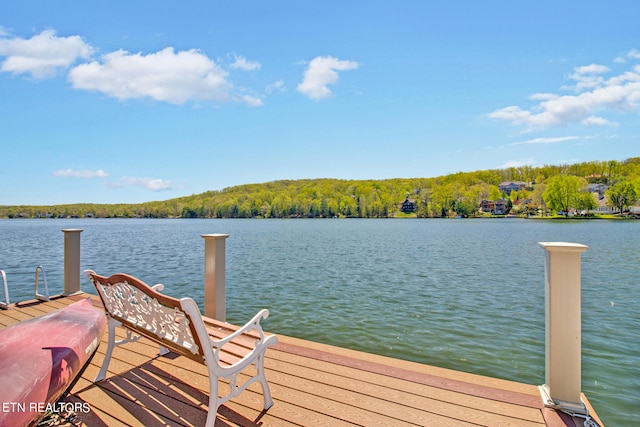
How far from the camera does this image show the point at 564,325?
7.62 ft

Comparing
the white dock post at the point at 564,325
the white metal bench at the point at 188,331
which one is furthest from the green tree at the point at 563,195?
the white metal bench at the point at 188,331

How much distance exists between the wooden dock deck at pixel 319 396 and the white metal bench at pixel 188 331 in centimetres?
17

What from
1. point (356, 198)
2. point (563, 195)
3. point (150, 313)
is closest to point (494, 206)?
point (563, 195)

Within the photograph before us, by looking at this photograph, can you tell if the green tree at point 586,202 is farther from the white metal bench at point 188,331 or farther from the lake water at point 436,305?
the white metal bench at point 188,331

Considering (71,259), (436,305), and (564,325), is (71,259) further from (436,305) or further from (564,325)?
(436,305)

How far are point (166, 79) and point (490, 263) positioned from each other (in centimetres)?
1496

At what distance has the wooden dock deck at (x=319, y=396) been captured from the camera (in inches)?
85.0

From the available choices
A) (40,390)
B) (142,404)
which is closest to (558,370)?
(142,404)

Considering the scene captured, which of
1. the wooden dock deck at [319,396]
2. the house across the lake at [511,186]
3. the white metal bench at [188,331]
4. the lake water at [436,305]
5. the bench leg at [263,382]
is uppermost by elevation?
the house across the lake at [511,186]

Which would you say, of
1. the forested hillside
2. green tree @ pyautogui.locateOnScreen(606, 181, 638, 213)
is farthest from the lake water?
the forested hillside

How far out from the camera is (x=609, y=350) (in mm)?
5402

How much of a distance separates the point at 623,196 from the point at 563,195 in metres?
11.0

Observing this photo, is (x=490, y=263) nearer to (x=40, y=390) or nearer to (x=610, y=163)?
(x=40, y=390)

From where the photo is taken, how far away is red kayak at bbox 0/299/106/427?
1868 millimetres
